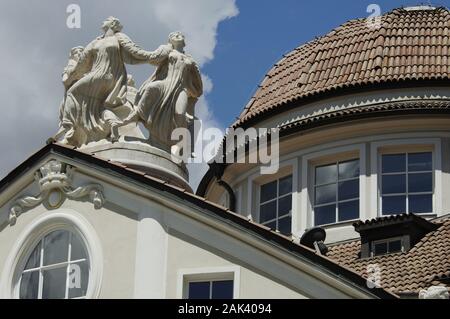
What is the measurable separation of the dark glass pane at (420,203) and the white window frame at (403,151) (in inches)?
5.0

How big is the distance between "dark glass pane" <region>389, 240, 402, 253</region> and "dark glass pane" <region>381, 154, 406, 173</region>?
4071 millimetres

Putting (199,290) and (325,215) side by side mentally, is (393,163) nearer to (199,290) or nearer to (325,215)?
(325,215)

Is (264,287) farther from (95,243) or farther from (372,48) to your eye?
(372,48)

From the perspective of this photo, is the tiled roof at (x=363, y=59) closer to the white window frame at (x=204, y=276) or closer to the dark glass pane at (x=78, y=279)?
the dark glass pane at (x=78, y=279)

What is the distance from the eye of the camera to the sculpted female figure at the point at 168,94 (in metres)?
22.6

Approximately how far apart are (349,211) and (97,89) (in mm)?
10717

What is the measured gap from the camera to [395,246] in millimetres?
28328

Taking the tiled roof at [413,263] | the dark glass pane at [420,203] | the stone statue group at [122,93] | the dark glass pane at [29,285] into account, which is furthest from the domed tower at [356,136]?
the dark glass pane at [29,285]

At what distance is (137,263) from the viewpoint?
65.5 ft

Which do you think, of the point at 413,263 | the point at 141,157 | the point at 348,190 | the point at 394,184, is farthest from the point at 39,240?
the point at 394,184

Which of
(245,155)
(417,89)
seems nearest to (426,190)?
(417,89)
